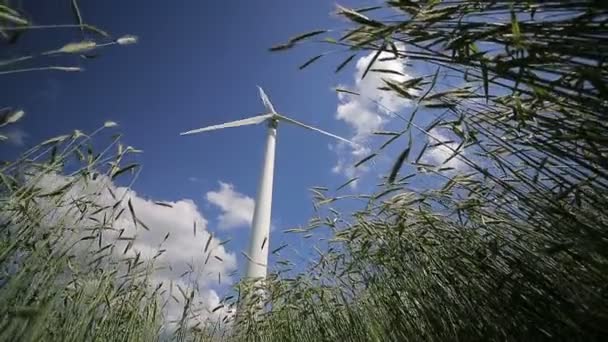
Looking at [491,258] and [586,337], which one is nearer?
[586,337]

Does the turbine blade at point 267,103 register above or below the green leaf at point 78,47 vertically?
above

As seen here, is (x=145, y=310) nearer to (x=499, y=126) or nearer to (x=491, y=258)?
(x=491, y=258)

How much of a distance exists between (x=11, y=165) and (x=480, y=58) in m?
2.35

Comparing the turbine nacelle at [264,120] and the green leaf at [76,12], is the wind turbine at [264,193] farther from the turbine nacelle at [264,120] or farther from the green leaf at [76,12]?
the green leaf at [76,12]

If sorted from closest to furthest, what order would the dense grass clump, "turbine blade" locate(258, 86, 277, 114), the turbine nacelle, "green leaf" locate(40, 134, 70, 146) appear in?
the dense grass clump → "green leaf" locate(40, 134, 70, 146) → the turbine nacelle → "turbine blade" locate(258, 86, 277, 114)

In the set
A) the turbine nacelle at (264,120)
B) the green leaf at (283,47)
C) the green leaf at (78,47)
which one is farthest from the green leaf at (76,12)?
the turbine nacelle at (264,120)

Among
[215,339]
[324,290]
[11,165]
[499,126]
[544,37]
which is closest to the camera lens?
[544,37]

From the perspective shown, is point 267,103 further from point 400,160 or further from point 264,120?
point 400,160

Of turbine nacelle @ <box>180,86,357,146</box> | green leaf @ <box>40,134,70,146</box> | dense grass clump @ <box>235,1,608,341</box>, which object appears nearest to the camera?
dense grass clump @ <box>235,1,608,341</box>

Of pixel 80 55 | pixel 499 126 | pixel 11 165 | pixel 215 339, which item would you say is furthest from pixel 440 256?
pixel 215 339

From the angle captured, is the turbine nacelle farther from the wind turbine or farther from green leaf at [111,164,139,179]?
green leaf at [111,164,139,179]

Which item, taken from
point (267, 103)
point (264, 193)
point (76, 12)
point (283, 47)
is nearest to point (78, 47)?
point (76, 12)

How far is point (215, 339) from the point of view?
420 centimetres

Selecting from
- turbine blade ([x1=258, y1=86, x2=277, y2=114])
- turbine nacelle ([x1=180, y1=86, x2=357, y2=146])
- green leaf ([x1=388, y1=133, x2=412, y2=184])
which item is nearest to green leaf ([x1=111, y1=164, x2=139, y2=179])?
green leaf ([x1=388, y1=133, x2=412, y2=184])
